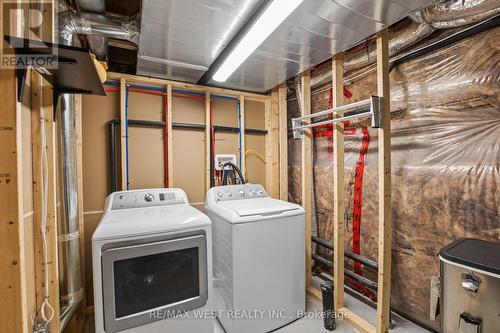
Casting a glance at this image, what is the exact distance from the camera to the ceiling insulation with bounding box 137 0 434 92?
148 centimetres

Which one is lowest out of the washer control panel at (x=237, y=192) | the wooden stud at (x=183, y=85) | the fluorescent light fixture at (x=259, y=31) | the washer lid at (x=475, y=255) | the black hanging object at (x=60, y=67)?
the washer lid at (x=475, y=255)

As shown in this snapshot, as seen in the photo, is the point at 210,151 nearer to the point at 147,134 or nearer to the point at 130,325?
the point at 147,134

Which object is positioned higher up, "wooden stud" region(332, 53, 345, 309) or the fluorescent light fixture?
the fluorescent light fixture

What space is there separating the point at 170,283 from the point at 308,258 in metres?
1.60

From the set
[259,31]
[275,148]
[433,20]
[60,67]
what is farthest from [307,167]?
[60,67]

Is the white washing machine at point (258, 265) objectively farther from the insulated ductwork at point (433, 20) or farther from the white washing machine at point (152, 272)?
the insulated ductwork at point (433, 20)

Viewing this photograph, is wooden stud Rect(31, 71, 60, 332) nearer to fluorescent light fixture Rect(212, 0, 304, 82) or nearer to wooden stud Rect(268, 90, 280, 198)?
fluorescent light fixture Rect(212, 0, 304, 82)

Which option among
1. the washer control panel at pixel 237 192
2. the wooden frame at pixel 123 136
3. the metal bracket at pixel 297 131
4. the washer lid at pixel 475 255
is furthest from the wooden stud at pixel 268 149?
the washer lid at pixel 475 255

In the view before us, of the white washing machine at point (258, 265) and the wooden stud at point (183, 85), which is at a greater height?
the wooden stud at point (183, 85)

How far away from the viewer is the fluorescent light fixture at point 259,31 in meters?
1.45

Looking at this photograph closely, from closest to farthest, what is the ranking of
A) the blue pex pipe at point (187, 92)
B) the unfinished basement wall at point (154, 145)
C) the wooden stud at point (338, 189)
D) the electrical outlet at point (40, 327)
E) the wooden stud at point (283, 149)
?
the electrical outlet at point (40, 327), the wooden stud at point (338, 189), the unfinished basement wall at point (154, 145), the blue pex pipe at point (187, 92), the wooden stud at point (283, 149)

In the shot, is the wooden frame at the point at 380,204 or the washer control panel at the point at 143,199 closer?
the wooden frame at the point at 380,204

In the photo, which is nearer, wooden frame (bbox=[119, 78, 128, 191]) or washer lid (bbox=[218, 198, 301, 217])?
washer lid (bbox=[218, 198, 301, 217])

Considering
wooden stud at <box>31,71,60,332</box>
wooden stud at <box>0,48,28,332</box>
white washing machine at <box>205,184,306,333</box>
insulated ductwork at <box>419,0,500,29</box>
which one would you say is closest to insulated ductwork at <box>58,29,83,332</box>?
wooden stud at <box>31,71,60,332</box>
